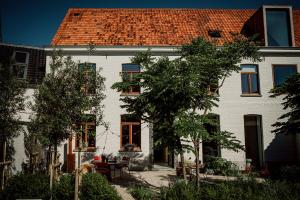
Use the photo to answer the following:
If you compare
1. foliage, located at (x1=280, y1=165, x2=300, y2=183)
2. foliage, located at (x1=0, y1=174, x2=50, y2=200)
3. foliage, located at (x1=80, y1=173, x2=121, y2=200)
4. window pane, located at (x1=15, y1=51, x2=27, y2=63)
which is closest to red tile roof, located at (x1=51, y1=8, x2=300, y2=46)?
window pane, located at (x1=15, y1=51, x2=27, y2=63)

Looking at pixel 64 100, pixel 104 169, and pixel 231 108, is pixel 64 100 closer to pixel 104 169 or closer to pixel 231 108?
pixel 104 169

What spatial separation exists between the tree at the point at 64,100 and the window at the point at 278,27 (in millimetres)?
12073

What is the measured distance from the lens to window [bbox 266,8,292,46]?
650 inches

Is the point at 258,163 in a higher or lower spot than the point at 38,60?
lower

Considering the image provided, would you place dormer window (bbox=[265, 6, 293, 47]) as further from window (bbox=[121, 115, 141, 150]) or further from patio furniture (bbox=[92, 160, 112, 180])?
patio furniture (bbox=[92, 160, 112, 180])

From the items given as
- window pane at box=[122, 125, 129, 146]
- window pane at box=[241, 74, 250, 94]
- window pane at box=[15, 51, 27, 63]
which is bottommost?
window pane at box=[122, 125, 129, 146]

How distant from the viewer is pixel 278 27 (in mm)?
16781

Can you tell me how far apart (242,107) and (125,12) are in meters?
10.9

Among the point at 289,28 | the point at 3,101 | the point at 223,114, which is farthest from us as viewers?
the point at 289,28

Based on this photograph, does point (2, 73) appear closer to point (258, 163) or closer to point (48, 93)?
point (48, 93)

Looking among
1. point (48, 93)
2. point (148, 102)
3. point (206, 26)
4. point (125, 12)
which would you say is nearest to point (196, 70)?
point (148, 102)

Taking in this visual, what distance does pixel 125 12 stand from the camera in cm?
1984

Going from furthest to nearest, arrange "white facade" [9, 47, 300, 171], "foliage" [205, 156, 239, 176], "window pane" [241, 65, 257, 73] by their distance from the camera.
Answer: "window pane" [241, 65, 257, 73] < "white facade" [9, 47, 300, 171] < "foliage" [205, 156, 239, 176]

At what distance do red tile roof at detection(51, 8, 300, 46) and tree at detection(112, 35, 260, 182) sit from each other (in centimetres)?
654
